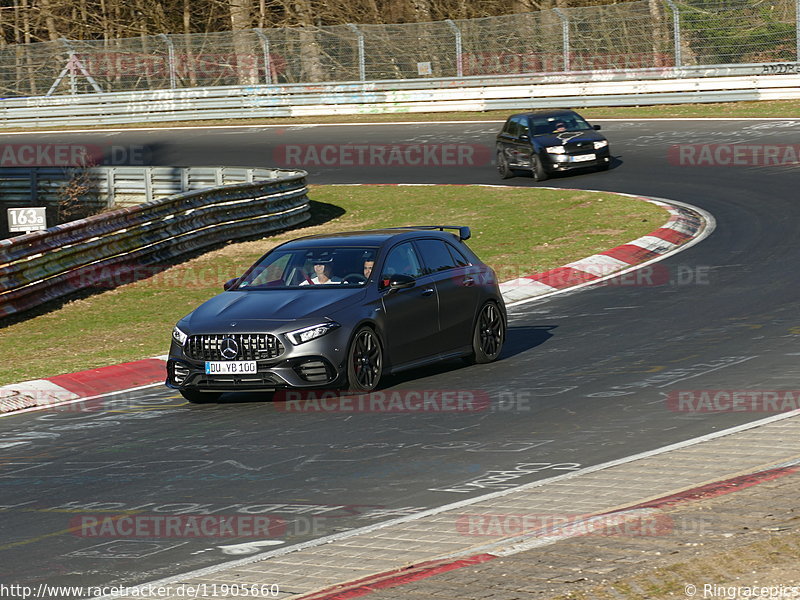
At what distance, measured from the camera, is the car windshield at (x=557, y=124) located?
30.4 metres

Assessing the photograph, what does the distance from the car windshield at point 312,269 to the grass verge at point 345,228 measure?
279 cm

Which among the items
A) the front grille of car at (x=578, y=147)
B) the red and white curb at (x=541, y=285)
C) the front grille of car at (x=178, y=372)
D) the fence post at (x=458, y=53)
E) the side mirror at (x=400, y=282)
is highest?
the fence post at (x=458, y=53)

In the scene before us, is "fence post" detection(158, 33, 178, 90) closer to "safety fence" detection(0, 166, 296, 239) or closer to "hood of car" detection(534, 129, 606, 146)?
"safety fence" detection(0, 166, 296, 239)

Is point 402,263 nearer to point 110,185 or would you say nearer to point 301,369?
point 301,369

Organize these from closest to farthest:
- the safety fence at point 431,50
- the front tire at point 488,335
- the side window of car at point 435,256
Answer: the side window of car at point 435,256 < the front tire at point 488,335 < the safety fence at point 431,50

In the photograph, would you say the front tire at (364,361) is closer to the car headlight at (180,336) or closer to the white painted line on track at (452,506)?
the car headlight at (180,336)

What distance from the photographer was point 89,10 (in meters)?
60.3

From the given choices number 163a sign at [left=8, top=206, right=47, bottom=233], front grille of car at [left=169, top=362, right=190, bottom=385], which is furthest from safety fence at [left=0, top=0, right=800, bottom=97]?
front grille of car at [left=169, top=362, right=190, bottom=385]

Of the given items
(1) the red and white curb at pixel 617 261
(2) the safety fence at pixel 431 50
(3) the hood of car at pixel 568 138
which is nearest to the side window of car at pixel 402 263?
(1) the red and white curb at pixel 617 261

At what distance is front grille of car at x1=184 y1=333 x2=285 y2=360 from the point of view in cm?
1152

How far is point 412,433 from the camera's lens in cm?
1011

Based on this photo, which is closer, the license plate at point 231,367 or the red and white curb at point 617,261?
the license plate at point 231,367

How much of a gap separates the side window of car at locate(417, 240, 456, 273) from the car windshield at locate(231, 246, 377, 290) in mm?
770

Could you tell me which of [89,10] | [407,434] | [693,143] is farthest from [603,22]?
[407,434]
